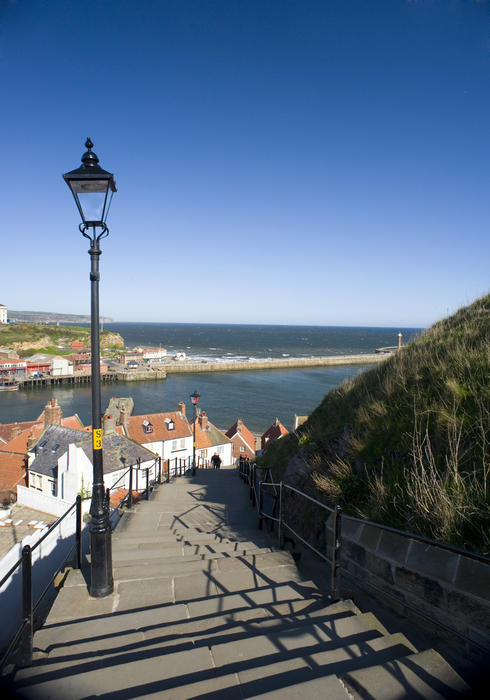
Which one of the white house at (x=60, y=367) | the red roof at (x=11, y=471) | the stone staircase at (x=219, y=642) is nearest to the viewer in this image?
the stone staircase at (x=219, y=642)

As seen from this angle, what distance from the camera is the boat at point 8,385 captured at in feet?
231

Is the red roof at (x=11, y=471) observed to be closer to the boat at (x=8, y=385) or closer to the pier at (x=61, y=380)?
the boat at (x=8, y=385)

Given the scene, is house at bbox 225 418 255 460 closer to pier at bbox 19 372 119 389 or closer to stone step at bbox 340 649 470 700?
stone step at bbox 340 649 470 700

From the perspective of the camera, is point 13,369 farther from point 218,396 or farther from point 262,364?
point 262,364

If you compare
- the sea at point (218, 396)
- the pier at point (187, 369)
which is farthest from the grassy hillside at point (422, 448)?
the pier at point (187, 369)

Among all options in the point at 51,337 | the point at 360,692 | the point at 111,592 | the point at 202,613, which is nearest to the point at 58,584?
the point at 111,592

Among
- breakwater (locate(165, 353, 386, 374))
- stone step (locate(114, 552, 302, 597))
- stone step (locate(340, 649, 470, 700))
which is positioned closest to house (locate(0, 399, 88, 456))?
stone step (locate(114, 552, 302, 597))

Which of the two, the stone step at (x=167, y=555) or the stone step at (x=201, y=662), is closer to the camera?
the stone step at (x=201, y=662)

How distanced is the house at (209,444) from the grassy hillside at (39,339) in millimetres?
89433

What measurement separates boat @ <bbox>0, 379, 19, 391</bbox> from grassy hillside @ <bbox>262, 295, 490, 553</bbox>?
3013 inches

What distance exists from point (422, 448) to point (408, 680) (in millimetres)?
2994

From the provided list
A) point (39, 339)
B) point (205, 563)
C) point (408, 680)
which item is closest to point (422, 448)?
point (408, 680)

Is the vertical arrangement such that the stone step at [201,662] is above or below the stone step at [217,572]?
above

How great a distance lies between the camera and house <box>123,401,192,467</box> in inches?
1281
